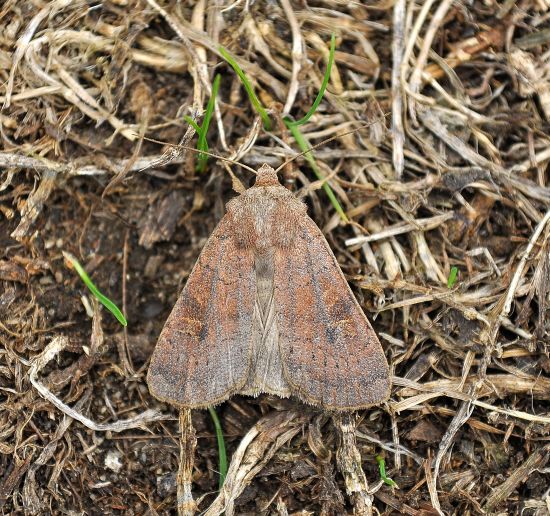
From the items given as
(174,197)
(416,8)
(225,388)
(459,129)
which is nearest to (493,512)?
(225,388)

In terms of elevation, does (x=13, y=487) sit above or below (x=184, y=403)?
below

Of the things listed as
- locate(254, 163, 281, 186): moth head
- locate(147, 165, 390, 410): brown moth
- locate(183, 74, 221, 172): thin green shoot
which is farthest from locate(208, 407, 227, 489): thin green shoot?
locate(183, 74, 221, 172): thin green shoot

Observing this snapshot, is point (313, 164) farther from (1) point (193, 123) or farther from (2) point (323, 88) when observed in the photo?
(1) point (193, 123)

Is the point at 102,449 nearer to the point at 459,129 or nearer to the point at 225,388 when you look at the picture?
the point at 225,388

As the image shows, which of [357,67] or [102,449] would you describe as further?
[357,67]

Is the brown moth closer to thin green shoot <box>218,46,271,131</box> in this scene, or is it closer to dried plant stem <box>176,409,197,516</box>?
dried plant stem <box>176,409,197,516</box>

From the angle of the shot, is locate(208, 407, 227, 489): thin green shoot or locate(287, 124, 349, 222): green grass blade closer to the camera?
locate(208, 407, 227, 489): thin green shoot

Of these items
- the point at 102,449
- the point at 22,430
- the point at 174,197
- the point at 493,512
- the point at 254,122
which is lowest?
the point at 493,512
